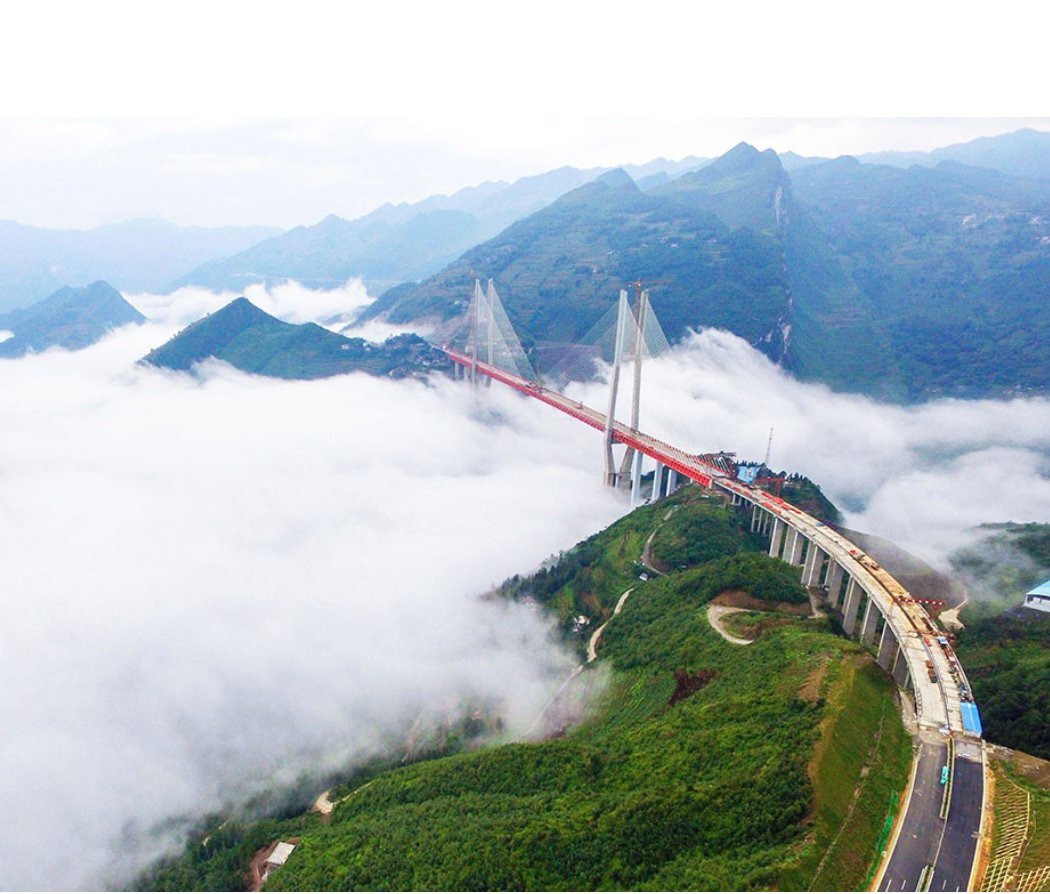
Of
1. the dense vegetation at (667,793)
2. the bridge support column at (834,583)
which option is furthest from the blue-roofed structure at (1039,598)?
the dense vegetation at (667,793)

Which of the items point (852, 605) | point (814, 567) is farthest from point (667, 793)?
point (814, 567)

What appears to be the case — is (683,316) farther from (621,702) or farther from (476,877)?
(476,877)

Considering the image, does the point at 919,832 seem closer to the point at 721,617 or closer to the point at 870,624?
the point at 721,617

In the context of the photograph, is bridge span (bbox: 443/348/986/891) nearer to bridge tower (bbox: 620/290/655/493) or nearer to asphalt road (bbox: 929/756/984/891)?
asphalt road (bbox: 929/756/984/891)

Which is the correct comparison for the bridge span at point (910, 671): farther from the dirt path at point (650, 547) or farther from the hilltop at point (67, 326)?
the hilltop at point (67, 326)

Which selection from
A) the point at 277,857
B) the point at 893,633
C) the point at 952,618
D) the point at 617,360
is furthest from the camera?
the point at 617,360

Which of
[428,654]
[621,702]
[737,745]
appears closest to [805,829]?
[737,745]
